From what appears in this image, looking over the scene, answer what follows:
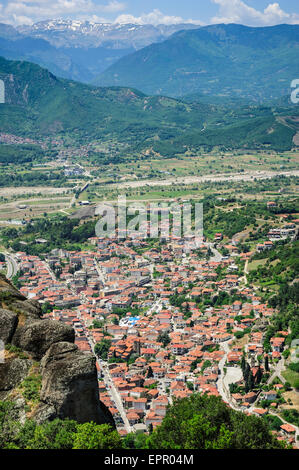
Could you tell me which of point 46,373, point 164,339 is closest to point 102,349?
point 164,339

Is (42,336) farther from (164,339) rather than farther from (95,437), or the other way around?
(164,339)

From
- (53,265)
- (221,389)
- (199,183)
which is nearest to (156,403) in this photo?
(221,389)

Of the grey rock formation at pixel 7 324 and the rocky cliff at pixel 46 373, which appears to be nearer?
the rocky cliff at pixel 46 373

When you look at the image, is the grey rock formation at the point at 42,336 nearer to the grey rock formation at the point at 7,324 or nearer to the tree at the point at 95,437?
the grey rock formation at the point at 7,324

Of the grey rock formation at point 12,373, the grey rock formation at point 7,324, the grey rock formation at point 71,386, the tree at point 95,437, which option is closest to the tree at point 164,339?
the grey rock formation at point 7,324

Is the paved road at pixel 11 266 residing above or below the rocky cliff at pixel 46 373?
below

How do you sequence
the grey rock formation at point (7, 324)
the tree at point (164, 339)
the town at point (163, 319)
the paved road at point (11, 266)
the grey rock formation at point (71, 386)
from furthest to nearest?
the paved road at point (11, 266)
the tree at point (164, 339)
the town at point (163, 319)
the grey rock formation at point (7, 324)
the grey rock formation at point (71, 386)

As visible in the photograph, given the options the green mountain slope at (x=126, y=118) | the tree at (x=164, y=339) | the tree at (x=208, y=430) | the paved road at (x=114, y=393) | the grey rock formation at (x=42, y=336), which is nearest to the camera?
the tree at (x=208, y=430)
